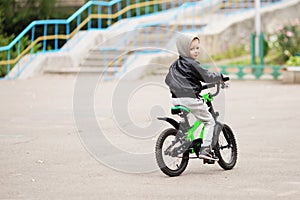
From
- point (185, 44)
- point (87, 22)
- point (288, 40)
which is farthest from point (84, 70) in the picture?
point (185, 44)

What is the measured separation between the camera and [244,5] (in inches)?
926

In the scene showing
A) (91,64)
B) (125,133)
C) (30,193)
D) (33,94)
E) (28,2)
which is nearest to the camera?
(30,193)

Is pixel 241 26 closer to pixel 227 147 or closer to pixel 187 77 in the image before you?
pixel 227 147

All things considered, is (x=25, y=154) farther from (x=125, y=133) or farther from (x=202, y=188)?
(x=202, y=188)

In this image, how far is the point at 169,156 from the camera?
7457 millimetres

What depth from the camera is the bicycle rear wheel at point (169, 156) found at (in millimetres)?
7312

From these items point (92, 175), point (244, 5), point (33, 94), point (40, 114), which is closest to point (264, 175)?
point (92, 175)

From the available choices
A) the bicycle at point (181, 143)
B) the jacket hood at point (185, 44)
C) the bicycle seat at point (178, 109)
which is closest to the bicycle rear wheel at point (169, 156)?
the bicycle at point (181, 143)

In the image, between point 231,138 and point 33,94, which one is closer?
point 231,138

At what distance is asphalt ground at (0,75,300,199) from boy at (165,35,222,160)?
53cm

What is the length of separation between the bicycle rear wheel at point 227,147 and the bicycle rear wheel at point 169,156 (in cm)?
47

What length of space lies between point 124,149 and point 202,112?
181cm

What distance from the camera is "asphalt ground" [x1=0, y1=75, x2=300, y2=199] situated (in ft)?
22.5

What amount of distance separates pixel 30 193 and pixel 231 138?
7.30ft
